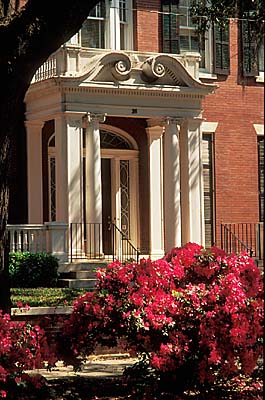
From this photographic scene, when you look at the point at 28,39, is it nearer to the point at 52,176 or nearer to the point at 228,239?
the point at 52,176

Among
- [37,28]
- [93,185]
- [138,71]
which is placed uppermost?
[138,71]

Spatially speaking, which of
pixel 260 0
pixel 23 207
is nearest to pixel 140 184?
pixel 23 207

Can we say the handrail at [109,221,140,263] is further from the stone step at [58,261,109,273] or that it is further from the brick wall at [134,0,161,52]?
the brick wall at [134,0,161,52]

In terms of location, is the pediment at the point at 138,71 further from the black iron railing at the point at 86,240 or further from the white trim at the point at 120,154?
the black iron railing at the point at 86,240

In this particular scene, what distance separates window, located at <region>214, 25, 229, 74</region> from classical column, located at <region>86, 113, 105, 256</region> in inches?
194

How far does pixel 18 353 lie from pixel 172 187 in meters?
12.8

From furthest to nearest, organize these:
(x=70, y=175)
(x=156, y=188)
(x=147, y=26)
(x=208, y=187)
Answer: (x=208, y=187)
(x=147, y=26)
(x=156, y=188)
(x=70, y=175)

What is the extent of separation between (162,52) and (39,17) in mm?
13895

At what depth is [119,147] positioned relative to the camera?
83.2ft

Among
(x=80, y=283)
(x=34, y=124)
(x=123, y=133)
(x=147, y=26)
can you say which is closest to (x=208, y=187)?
(x=123, y=133)

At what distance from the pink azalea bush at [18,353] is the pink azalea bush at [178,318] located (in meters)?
0.51

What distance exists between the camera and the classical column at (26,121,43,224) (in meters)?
23.8

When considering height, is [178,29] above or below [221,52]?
above

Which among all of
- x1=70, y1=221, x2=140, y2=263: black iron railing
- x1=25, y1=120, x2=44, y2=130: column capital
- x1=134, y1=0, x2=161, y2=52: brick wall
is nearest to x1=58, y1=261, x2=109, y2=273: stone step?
x1=70, y1=221, x2=140, y2=263: black iron railing
